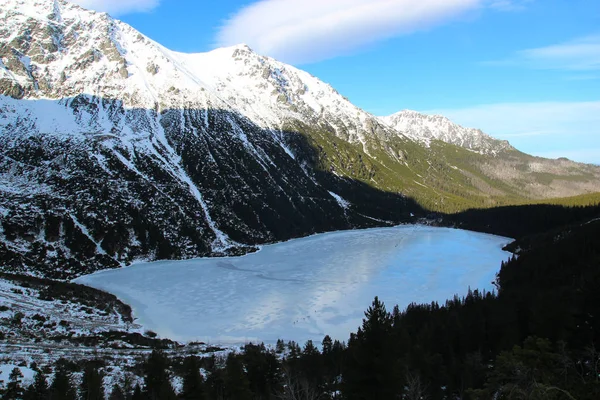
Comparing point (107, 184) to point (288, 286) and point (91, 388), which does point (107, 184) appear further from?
point (91, 388)

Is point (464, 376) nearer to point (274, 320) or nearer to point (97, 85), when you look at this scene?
point (274, 320)

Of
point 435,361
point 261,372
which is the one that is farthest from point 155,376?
point 435,361

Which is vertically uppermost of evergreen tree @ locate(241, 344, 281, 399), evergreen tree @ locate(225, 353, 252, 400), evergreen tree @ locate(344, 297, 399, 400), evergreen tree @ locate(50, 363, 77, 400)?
evergreen tree @ locate(344, 297, 399, 400)

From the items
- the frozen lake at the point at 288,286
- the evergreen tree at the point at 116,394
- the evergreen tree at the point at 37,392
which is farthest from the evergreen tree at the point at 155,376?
the frozen lake at the point at 288,286

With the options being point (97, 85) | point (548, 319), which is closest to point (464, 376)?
point (548, 319)

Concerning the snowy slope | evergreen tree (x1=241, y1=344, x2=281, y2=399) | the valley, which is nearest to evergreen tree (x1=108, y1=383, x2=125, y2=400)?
the valley

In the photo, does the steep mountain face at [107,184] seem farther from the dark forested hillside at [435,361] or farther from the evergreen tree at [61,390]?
the evergreen tree at [61,390]

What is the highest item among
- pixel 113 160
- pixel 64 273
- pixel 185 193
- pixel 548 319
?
pixel 113 160

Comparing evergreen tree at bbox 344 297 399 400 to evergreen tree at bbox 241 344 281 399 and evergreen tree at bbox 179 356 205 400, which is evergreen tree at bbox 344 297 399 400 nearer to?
evergreen tree at bbox 179 356 205 400
